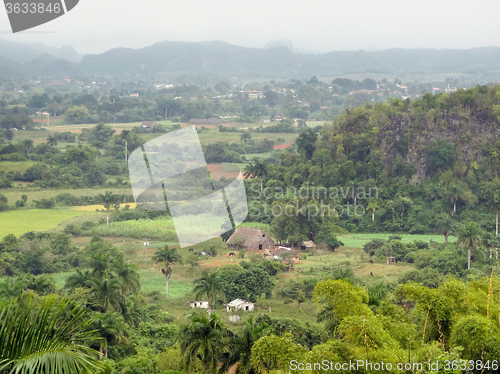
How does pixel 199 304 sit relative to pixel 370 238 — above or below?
above

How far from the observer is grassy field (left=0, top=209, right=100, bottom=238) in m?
27.4

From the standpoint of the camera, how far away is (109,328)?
12.6 meters

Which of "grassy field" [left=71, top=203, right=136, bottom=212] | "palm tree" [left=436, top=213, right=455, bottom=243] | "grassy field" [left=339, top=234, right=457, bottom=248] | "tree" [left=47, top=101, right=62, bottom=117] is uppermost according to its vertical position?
"tree" [left=47, top=101, right=62, bottom=117]

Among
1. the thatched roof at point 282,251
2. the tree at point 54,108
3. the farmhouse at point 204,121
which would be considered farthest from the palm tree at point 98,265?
the tree at point 54,108

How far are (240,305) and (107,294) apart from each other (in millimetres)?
5000

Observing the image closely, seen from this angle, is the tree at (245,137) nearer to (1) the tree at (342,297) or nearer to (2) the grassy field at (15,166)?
(2) the grassy field at (15,166)

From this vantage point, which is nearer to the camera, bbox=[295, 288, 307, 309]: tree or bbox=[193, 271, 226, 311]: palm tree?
bbox=[193, 271, 226, 311]: palm tree

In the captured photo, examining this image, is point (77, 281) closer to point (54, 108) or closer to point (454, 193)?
point (454, 193)

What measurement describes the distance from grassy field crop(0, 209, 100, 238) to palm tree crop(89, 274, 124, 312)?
45.6 ft

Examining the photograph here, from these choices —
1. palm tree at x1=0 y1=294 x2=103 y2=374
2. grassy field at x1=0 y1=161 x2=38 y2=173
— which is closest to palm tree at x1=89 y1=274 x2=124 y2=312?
palm tree at x1=0 y1=294 x2=103 y2=374

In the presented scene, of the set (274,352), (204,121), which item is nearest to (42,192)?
(274,352)

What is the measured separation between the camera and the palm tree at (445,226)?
26141mm

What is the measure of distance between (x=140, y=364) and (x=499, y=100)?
2681 cm

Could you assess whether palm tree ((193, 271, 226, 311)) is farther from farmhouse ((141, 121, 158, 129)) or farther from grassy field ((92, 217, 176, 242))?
farmhouse ((141, 121, 158, 129))
